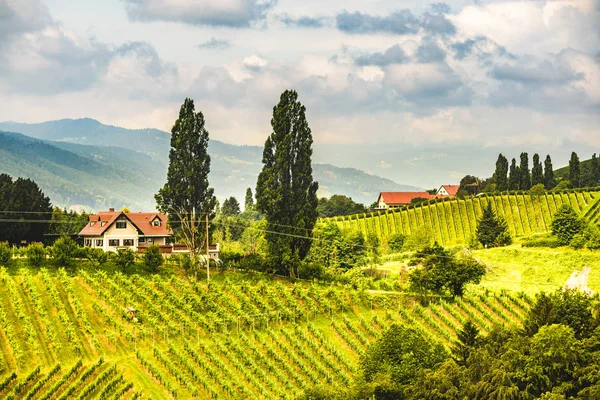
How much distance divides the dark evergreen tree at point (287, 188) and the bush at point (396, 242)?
26572 millimetres

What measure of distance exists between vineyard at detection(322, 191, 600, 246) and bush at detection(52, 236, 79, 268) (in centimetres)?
5081

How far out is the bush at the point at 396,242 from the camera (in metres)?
94.2

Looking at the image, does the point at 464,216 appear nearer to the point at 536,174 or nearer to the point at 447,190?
the point at 536,174

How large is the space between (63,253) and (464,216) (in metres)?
65.9

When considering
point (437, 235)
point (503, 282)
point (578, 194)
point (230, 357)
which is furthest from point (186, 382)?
point (578, 194)

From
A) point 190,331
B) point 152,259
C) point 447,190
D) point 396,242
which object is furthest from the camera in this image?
point 447,190

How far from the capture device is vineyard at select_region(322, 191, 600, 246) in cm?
10694

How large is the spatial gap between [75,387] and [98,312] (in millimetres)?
11247

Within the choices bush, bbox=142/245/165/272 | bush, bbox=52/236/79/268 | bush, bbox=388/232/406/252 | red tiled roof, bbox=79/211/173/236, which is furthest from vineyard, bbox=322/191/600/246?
bush, bbox=52/236/79/268

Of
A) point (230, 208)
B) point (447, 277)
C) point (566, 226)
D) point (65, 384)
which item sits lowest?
point (65, 384)

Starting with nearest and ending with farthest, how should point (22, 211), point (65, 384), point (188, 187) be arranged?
1. point (65, 384)
2. point (188, 187)
3. point (22, 211)

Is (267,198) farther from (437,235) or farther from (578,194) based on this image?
(578,194)

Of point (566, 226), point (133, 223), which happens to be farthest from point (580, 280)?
point (133, 223)

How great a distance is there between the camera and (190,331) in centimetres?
5119
